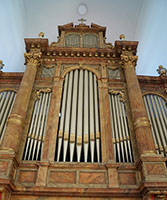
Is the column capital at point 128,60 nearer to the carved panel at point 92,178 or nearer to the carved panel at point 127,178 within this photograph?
the carved panel at point 127,178

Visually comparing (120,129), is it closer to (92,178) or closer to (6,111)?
(92,178)

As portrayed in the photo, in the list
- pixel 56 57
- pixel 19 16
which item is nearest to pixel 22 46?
pixel 19 16

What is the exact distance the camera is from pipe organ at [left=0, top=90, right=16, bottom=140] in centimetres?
762

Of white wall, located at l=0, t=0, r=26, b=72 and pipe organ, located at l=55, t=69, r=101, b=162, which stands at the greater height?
white wall, located at l=0, t=0, r=26, b=72

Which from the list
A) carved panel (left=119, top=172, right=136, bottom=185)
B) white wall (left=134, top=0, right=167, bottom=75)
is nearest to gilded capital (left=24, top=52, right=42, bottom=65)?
carved panel (left=119, top=172, right=136, bottom=185)

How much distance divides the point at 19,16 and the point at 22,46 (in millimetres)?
1844

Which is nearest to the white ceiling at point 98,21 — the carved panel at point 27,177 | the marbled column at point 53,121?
the marbled column at point 53,121

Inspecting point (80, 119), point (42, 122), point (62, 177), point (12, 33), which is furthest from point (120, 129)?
point (12, 33)

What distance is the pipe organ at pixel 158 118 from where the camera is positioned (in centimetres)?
732

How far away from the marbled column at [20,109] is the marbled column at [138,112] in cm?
358

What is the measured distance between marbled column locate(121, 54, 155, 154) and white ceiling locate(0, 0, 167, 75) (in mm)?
3868

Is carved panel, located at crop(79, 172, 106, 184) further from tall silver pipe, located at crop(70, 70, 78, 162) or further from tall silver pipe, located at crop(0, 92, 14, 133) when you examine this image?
tall silver pipe, located at crop(0, 92, 14, 133)

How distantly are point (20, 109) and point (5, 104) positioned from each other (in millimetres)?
1649

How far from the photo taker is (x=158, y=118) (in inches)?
324
